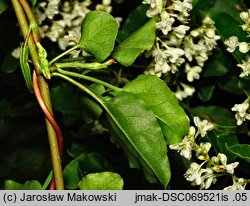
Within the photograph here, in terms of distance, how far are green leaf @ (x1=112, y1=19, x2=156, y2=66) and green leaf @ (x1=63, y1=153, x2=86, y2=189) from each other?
1.37 feet

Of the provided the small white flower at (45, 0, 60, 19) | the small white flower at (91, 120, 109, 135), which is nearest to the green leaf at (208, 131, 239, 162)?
the small white flower at (91, 120, 109, 135)

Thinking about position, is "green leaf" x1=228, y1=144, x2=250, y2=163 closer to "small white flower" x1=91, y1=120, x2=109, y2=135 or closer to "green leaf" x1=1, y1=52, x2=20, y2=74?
"small white flower" x1=91, y1=120, x2=109, y2=135

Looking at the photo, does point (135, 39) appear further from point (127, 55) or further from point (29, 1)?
point (29, 1)

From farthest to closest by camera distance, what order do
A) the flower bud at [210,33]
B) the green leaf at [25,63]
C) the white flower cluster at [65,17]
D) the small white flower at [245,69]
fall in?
the white flower cluster at [65,17], the flower bud at [210,33], the small white flower at [245,69], the green leaf at [25,63]

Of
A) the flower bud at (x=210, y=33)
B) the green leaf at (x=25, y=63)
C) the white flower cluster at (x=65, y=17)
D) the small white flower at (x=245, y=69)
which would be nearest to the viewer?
the green leaf at (x=25, y=63)

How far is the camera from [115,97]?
1321 millimetres

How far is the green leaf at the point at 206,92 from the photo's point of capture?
67.2 inches

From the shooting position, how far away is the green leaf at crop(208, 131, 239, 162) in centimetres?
139

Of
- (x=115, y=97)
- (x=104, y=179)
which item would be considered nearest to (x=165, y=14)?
(x=115, y=97)

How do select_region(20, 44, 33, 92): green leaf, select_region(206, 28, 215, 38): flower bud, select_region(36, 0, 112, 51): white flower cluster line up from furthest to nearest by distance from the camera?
select_region(36, 0, 112, 51): white flower cluster < select_region(206, 28, 215, 38): flower bud < select_region(20, 44, 33, 92): green leaf

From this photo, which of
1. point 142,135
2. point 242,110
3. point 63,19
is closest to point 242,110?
point 242,110

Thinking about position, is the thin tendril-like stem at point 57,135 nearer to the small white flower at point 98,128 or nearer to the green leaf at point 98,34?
the green leaf at point 98,34

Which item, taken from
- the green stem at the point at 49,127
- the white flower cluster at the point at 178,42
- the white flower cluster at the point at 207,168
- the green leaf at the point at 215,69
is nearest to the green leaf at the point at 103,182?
the green stem at the point at 49,127

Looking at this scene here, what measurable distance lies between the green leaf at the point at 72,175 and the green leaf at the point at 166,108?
391 millimetres
